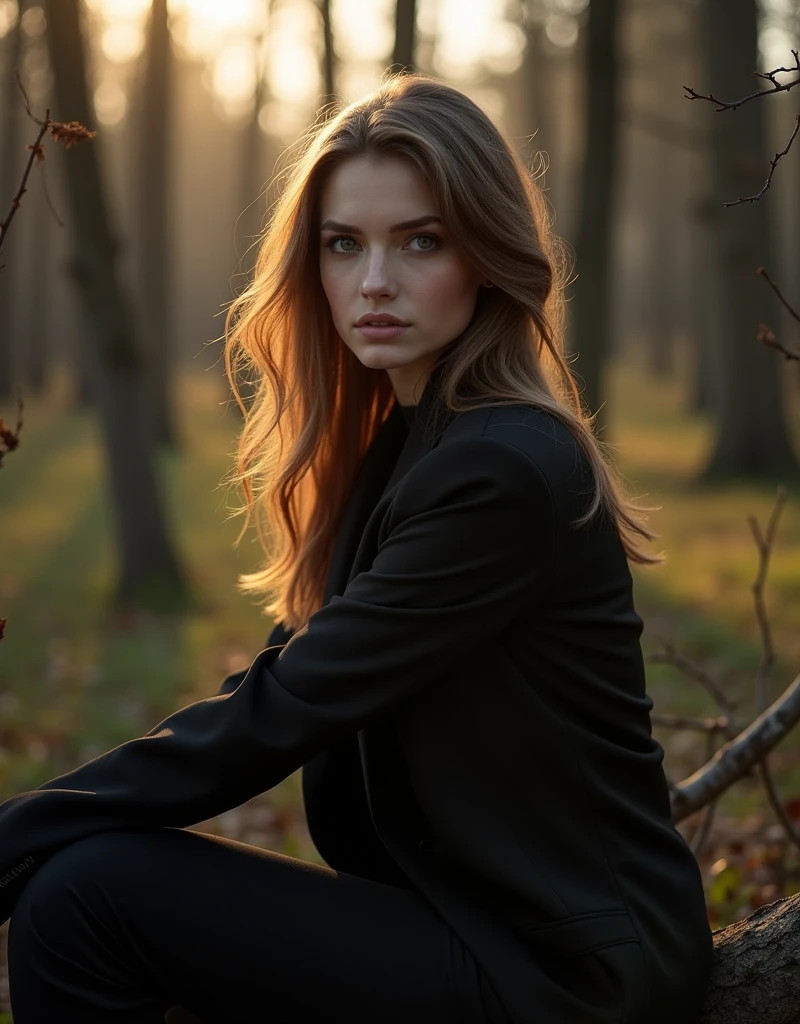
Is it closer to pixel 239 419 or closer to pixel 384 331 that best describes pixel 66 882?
pixel 384 331

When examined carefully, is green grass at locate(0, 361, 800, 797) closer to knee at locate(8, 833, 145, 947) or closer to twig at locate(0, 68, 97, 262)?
twig at locate(0, 68, 97, 262)

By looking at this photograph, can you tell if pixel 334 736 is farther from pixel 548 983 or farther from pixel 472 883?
pixel 548 983

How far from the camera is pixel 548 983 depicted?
1.92 meters

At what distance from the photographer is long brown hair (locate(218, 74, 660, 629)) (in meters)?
2.28

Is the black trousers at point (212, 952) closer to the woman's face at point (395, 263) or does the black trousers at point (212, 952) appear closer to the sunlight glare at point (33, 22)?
the woman's face at point (395, 263)

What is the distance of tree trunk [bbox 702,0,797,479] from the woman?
34.9ft

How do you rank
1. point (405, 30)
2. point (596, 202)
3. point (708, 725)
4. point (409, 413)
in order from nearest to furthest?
point (409, 413) < point (708, 725) < point (405, 30) < point (596, 202)

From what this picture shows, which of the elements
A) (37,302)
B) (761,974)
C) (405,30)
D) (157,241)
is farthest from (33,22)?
(761,974)

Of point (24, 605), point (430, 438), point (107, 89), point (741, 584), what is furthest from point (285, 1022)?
point (107, 89)

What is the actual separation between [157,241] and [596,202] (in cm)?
924

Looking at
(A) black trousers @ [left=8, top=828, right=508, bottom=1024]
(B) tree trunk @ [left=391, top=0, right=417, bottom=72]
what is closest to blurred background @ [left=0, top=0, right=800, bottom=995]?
(B) tree trunk @ [left=391, top=0, right=417, bottom=72]

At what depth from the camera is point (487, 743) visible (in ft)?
6.66

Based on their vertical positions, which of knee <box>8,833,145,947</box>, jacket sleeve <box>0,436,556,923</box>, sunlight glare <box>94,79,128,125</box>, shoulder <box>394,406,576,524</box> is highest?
sunlight glare <box>94,79,128,125</box>

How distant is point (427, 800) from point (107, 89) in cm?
3080
